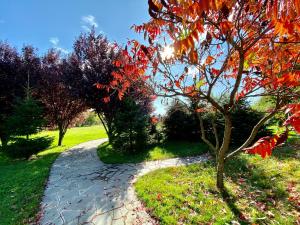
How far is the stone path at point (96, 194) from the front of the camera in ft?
14.1

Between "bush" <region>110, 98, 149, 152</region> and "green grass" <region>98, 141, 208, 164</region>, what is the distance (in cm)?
47

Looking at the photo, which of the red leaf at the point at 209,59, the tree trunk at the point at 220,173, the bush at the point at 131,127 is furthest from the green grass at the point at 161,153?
the red leaf at the point at 209,59

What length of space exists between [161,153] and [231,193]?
4.96 meters

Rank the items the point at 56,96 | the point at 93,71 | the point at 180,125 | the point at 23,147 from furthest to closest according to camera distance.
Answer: the point at 56,96 < the point at 93,71 < the point at 180,125 < the point at 23,147

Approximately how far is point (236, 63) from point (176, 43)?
11.8ft

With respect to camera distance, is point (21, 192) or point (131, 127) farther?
point (131, 127)

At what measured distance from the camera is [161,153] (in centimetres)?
965

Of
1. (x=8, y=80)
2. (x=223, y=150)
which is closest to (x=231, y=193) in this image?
(x=223, y=150)

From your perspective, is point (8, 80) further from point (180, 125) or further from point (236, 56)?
point (236, 56)

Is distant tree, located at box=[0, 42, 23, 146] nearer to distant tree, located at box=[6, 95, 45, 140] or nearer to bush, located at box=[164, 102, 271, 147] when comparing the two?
distant tree, located at box=[6, 95, 45, 140]

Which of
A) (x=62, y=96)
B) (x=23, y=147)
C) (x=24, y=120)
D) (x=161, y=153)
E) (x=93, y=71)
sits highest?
(x=93, y=71)

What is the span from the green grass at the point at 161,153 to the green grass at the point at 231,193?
6.80ft

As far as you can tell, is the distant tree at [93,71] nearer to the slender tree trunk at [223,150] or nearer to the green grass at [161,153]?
the green grass at [161,153]

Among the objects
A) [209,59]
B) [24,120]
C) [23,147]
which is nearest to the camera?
[209,59]
